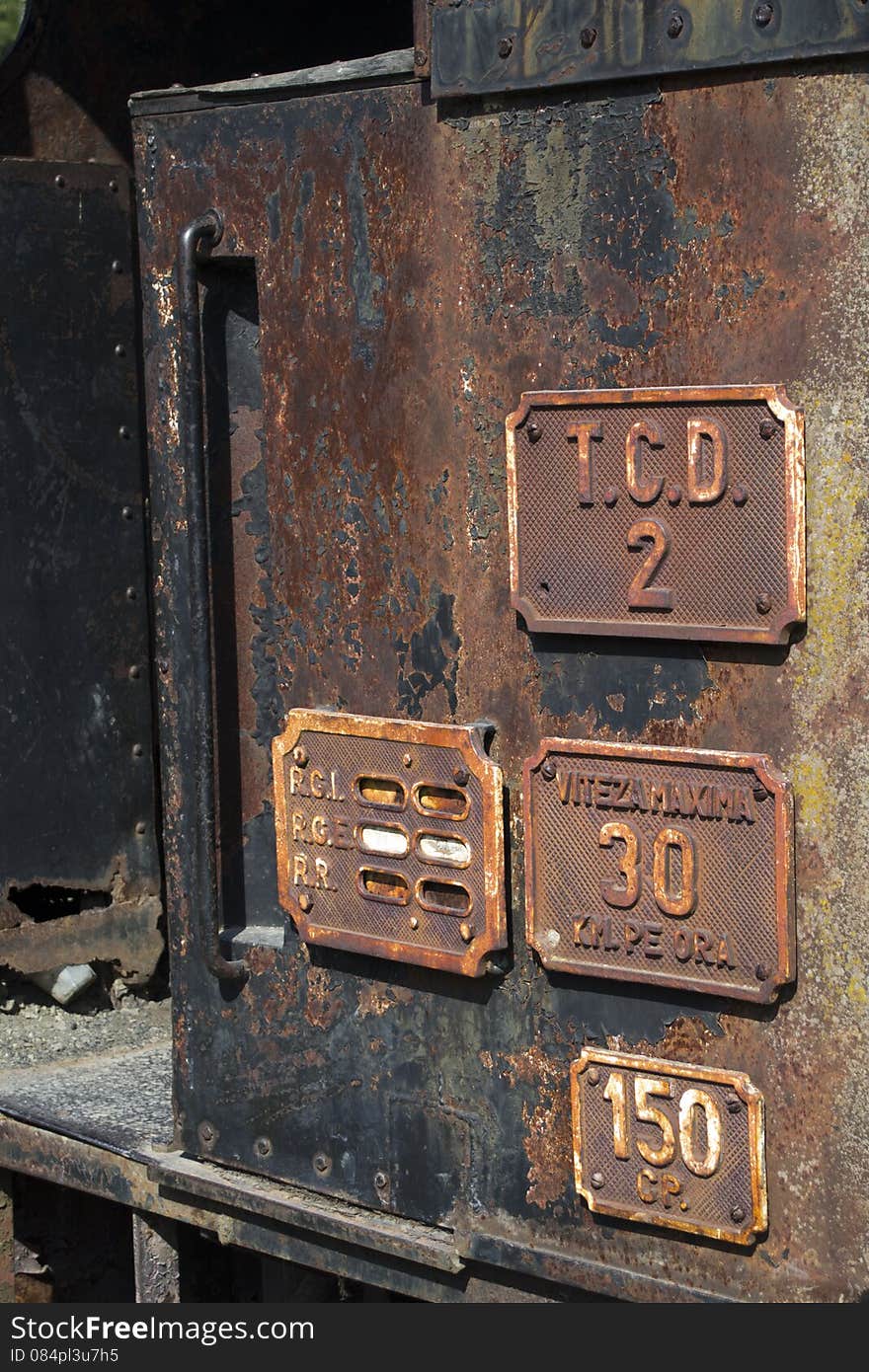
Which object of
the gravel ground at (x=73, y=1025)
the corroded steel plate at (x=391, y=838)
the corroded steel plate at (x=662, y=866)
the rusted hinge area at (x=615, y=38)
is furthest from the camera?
the gravel ground at (x=73, y=1025)

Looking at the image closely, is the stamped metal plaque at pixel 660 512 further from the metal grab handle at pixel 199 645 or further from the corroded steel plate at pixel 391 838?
the metal grab handle at pixel 199 645

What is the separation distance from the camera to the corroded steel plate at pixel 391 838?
2.27 metres

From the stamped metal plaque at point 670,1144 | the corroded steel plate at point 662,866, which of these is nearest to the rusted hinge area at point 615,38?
the corroded steel plate at point 662,866

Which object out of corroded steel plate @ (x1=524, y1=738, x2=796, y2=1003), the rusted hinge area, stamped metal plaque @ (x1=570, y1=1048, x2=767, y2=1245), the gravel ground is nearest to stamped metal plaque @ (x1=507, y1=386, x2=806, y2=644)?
corroded steel plate @ (x1=524, y1=738, x2=796, y2=1003)

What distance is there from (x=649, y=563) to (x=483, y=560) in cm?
26

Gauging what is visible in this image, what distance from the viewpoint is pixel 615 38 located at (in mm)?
2068

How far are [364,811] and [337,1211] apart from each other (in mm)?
565

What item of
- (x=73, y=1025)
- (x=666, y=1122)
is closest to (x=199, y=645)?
(x=666, y=1122)

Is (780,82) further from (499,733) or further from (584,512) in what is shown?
(499,733)

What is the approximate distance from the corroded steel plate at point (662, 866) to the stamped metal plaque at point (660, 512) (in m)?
0.16

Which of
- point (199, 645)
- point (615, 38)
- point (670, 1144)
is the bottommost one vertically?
point (670, 1144)

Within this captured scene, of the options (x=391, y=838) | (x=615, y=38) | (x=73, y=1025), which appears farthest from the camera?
(x=73, y=1025)

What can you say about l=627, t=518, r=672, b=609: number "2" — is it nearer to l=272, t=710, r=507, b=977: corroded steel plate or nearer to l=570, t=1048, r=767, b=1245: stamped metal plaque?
l=272, t=710, r=507, b=977: corroded steel plate

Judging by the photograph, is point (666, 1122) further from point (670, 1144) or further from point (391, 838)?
point (391, 838)
